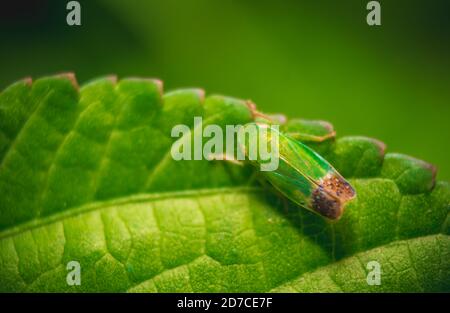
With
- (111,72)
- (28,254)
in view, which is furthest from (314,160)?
(111,72)

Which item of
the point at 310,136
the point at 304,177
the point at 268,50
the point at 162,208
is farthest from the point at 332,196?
the point at 268,50

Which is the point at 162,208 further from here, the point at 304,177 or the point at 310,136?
the point at 310,136

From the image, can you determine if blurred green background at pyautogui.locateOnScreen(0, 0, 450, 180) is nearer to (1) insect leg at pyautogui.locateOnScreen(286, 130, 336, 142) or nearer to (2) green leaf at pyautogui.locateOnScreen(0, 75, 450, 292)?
(1) insect leg at pyautogui.locateOnScreen(286, 130, 336, 142)

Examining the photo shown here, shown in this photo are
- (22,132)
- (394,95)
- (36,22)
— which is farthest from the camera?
(36,22)
